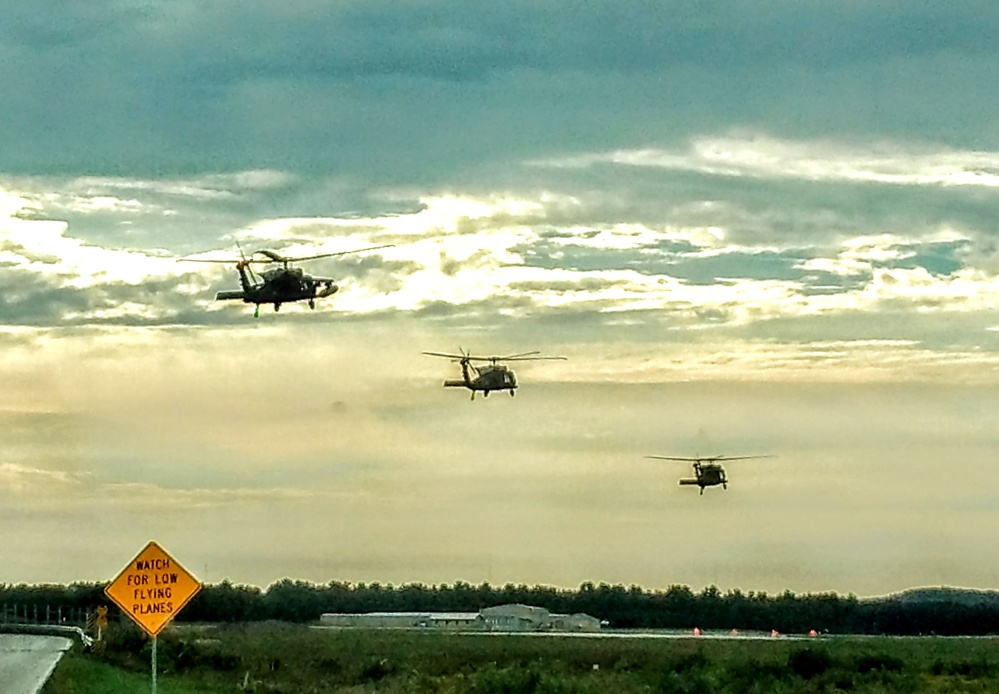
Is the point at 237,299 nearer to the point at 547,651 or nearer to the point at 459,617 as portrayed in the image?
the point at 547,651

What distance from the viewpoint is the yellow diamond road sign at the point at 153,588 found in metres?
29.0

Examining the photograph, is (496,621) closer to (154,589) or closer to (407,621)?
(407,621)

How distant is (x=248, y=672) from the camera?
6131 centimetres

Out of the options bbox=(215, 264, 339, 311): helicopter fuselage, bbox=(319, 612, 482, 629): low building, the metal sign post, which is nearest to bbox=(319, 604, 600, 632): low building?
bbox=(319, 612, 482, 629): low building

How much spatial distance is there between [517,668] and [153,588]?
104ft

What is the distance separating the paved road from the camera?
45.8 metres

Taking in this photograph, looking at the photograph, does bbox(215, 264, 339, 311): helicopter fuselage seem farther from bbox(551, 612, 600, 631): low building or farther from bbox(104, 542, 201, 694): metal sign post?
bbox(551, 612, 600, 631): low building

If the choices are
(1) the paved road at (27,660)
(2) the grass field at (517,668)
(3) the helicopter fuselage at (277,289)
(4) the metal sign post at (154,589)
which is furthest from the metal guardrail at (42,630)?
(4) the metal sign post at (154,589)

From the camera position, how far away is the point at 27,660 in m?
57.5

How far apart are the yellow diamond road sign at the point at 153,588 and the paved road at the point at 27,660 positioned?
1527 cm

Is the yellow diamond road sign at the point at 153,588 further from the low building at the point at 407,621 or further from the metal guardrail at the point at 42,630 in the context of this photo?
the low building at the point at 407,621

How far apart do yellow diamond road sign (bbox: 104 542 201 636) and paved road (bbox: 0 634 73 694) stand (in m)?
15.3

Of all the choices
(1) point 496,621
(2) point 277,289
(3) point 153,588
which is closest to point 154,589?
(3) point 153,588

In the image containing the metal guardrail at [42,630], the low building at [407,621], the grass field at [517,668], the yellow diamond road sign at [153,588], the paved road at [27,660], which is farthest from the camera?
the low building at [407,621]
